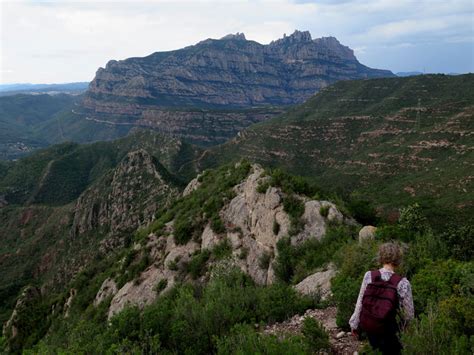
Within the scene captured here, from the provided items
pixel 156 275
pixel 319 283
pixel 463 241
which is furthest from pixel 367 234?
pixel 156 275

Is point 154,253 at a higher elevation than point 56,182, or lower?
higher

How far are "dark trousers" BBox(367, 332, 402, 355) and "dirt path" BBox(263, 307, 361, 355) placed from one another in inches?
71.4

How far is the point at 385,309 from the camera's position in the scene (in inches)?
246

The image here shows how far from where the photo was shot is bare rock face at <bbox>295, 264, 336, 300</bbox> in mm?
12523

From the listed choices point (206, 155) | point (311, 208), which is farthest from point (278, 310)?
point (206, 155)

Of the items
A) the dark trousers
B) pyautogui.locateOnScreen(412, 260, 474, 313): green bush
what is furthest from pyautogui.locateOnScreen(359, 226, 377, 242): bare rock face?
the dark trousers

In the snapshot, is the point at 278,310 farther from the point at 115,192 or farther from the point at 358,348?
the point at 115,192

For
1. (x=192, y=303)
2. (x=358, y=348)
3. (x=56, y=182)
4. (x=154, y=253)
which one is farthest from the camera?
(x=56, y=182)

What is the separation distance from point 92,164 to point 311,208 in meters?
141

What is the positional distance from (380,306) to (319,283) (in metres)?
7.58

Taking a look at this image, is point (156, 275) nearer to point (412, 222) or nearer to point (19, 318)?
point (412, 222)

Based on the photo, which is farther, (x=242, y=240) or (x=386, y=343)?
(x=242, y=240)

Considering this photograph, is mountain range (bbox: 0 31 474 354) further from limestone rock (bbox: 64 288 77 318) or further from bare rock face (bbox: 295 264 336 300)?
limestone rock (bbox: 64 288 77 318)

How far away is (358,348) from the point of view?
320 inches
